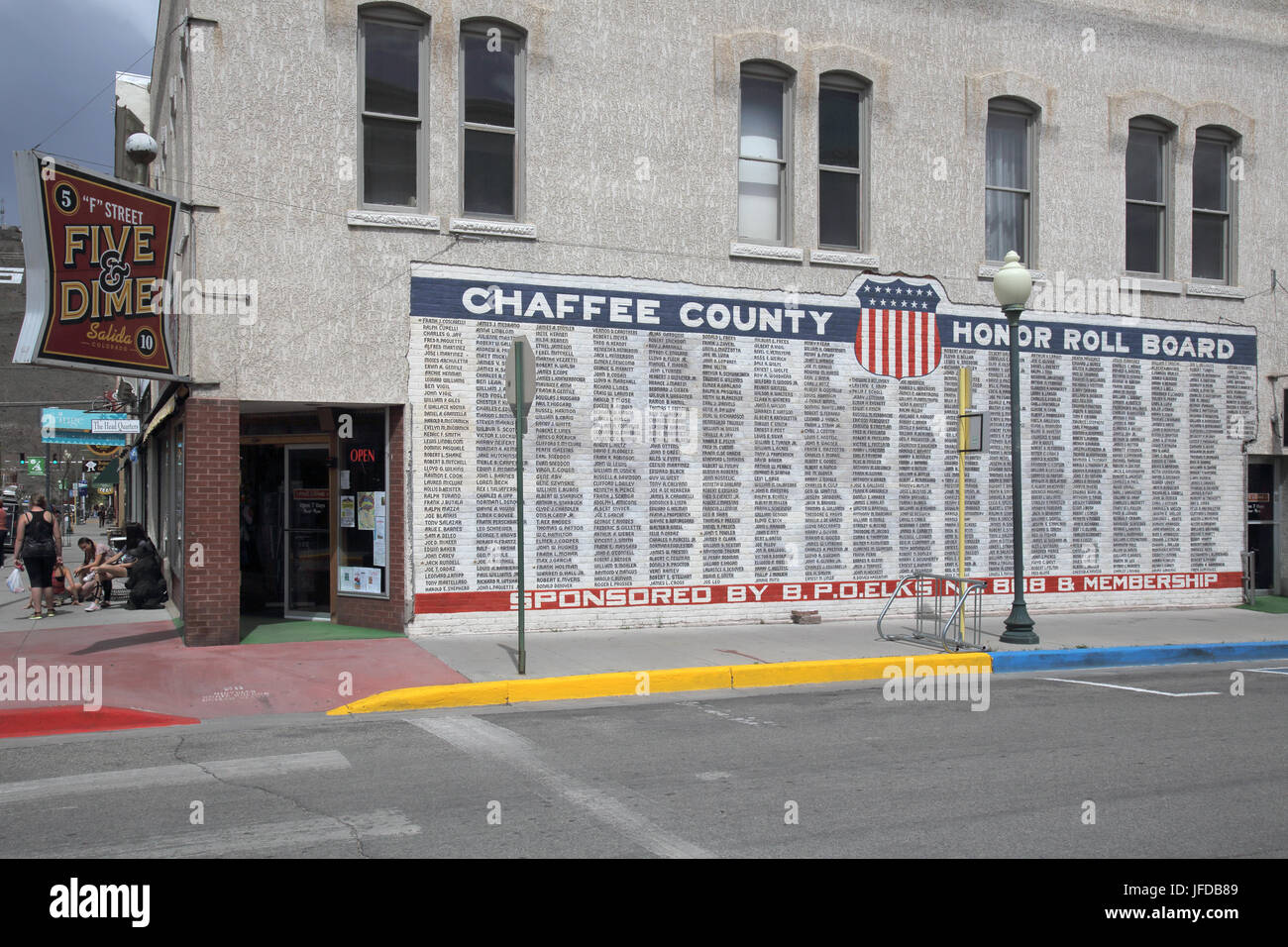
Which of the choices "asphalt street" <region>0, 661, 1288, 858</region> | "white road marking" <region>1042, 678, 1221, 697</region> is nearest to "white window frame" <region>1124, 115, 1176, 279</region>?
"white road marking" <region>1042, 678, 1221, 697</region>

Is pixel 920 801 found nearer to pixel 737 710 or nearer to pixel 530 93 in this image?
pixel 737 710

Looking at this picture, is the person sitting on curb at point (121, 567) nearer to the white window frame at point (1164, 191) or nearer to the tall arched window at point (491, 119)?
the tall arched window at point (491, 119)

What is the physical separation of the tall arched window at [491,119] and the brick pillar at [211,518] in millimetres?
3739

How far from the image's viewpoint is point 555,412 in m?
13.0

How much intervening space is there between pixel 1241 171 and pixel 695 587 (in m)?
11.1

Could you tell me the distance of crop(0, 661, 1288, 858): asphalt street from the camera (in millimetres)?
5539

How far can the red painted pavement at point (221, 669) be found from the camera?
360 inches

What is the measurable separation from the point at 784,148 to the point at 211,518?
27.5 feet

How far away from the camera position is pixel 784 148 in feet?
46.9

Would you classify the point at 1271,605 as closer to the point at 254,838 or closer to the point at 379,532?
the point at 379,532

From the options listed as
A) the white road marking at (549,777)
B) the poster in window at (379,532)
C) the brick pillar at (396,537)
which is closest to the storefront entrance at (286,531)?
the poster in window at (379,532)

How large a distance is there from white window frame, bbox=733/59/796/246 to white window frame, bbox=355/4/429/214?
4018 millimetres

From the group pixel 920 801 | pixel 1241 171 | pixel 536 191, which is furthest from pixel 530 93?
pixel 1241 171

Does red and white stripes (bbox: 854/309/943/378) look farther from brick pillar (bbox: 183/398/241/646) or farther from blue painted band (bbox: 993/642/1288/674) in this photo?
brick pillar (bbox: 183/398/241/646)
